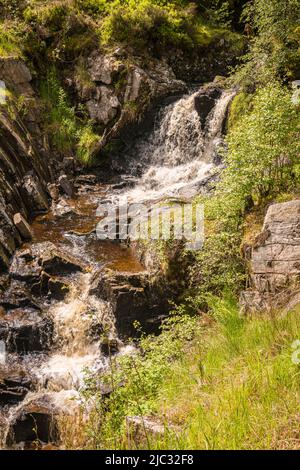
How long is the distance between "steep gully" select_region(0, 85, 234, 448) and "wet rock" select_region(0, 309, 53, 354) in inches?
0.7

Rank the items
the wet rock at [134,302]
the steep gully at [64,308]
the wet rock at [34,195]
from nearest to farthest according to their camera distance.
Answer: the steep gully at [64,308], the wet rock at [134,302], the wet rock at [34,195]

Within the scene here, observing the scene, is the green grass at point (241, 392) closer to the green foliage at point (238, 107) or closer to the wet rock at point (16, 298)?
the wet rock at point (16, 298)

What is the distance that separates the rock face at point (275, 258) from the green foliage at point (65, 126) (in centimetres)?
989

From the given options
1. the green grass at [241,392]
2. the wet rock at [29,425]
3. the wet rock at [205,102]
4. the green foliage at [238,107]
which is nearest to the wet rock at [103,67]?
the wet rock at [205,102]

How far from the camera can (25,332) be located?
772 centimetres

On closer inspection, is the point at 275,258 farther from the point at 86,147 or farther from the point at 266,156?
the point at 86,147

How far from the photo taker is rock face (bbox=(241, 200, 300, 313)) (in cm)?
549

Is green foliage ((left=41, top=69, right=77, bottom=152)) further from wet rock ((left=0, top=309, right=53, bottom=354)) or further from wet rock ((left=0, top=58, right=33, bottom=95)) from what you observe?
wet rock ((left=0, top=309, right=53, bottom=354))

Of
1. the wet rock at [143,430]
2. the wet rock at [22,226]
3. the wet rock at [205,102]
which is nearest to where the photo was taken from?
the wet rock at [143,430]

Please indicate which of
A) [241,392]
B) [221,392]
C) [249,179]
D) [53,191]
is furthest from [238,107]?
[241,392]

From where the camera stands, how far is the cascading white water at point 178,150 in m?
12.7

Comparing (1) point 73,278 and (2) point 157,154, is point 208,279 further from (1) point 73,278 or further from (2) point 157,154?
(2) point 157,154

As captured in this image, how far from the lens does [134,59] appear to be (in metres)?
15.4

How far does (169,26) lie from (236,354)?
52.4ft
